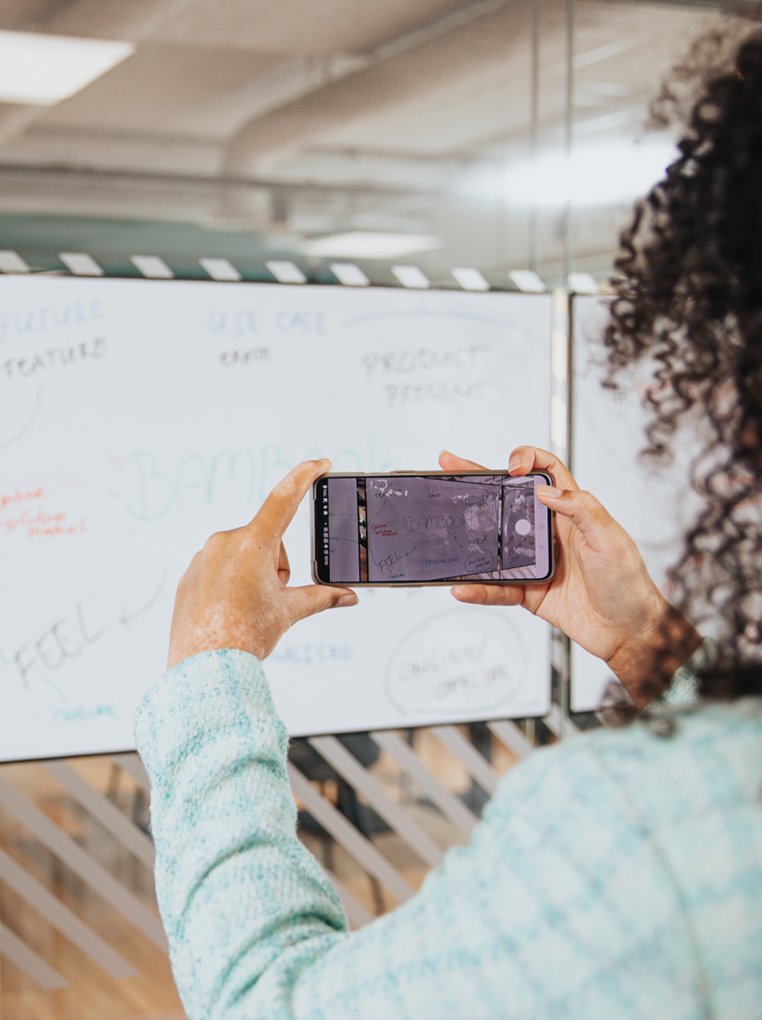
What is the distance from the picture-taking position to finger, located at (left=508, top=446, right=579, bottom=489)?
1280mm

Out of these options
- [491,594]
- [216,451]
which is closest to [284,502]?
[491,594]

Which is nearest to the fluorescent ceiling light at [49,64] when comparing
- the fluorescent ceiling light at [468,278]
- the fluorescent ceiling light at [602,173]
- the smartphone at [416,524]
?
the fluorescent ceiling light at [468,278]

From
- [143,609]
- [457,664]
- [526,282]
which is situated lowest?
[457,664]

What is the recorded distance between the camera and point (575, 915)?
0.52m

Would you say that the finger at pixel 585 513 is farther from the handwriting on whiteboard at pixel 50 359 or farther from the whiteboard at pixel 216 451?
the handwriting on whiteboard at pixel 50 359

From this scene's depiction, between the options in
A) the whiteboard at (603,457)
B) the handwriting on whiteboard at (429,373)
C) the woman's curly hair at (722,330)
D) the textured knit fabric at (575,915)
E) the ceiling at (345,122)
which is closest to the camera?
the textured knit fabric at (575,915)

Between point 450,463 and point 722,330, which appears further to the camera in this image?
point 450,463

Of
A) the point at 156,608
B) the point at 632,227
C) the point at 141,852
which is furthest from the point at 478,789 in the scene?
the point at 632,227

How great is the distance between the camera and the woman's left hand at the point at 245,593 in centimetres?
82

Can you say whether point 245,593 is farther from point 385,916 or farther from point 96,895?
point 96,895

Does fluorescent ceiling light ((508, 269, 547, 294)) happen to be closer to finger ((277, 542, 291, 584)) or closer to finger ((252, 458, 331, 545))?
finger ((252, 458, 331, 545))

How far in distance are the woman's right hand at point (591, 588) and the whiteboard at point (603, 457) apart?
790mm

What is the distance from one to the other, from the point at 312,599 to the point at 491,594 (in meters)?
0.29

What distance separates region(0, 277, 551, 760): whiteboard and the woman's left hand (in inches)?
31.4
